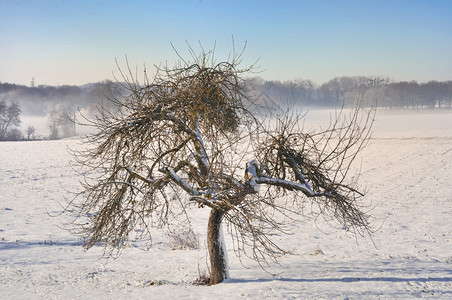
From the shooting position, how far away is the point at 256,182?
8.94 m

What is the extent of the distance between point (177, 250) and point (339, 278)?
22.3ft

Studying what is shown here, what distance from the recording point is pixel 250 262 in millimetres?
13305

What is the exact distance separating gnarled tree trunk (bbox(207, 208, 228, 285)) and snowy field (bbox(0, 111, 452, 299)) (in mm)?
343

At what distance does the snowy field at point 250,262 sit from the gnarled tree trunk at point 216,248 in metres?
0.34

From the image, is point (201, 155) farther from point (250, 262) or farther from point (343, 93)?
point (343, 93)

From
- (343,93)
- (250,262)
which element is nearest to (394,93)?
(343,93)

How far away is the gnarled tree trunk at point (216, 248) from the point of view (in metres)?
10.0

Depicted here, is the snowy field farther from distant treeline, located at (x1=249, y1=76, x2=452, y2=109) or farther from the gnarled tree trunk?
distant treeline, located at (x1=249, y1=76, x2=452, y2=109)

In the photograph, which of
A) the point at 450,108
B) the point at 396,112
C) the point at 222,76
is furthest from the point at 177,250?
the point at 450,108

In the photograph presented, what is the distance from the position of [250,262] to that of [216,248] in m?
3.53

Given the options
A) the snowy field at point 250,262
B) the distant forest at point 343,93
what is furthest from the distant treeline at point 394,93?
the snowy field at point 250,262

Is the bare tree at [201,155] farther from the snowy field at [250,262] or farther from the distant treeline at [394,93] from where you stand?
the distant treeline at [394,93]

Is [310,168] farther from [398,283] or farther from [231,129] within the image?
[398,283]

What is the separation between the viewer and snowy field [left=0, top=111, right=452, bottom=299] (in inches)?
387
